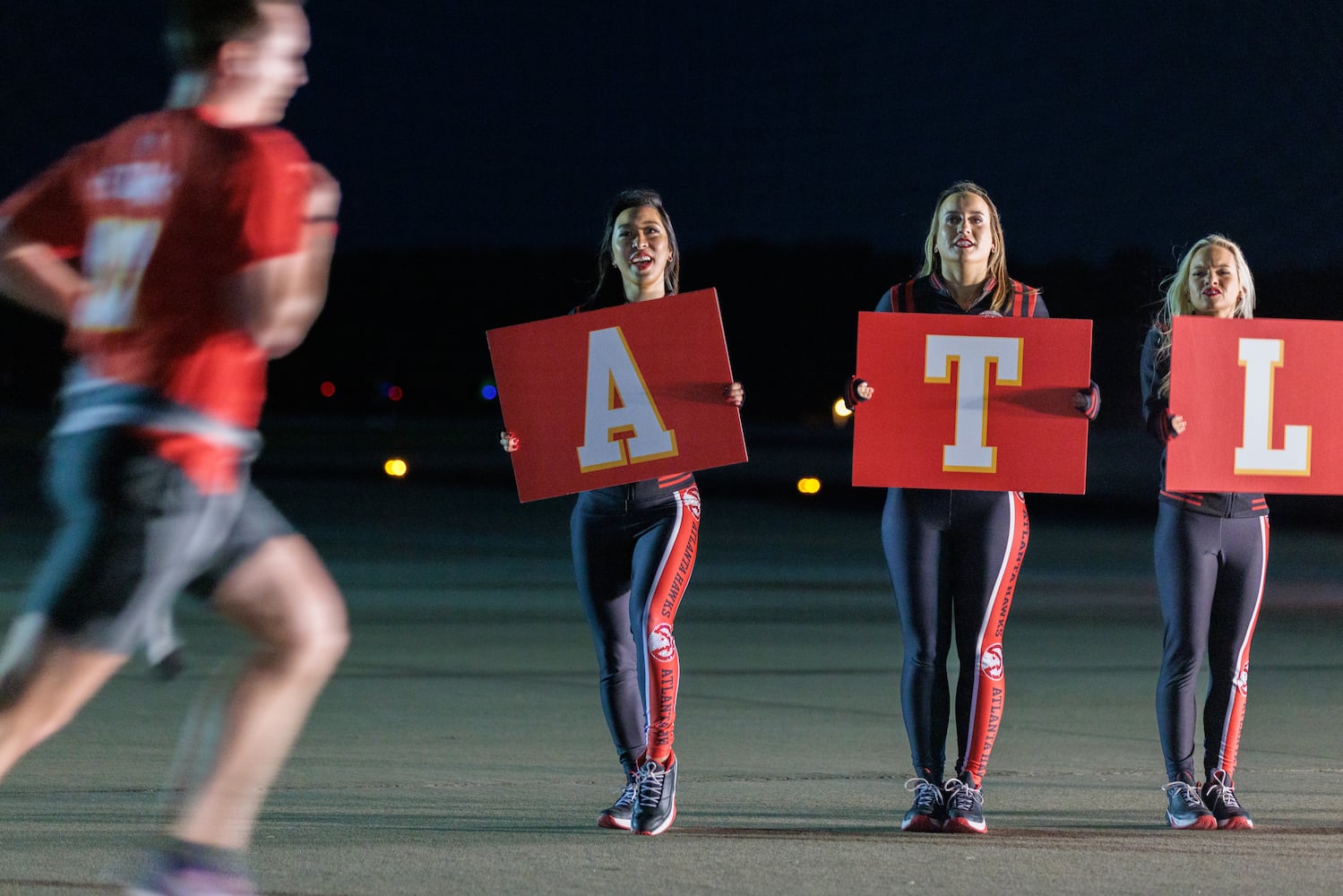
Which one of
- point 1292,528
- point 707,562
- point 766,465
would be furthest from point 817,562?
point 766,465

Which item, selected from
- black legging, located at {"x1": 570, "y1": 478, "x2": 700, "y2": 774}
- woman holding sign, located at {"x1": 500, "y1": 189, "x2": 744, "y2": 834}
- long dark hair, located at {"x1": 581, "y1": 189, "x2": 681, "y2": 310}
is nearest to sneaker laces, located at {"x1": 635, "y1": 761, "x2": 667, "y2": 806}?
woman holding sign, located at {"x1": 500, "y1": 189, "x2": 744, "y2": 834}

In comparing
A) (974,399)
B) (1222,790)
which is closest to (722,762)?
(974,399)

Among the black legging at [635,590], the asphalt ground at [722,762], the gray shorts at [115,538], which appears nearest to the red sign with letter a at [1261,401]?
the asphalt ground at [722,762]

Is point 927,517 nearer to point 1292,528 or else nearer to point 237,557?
point 237,557

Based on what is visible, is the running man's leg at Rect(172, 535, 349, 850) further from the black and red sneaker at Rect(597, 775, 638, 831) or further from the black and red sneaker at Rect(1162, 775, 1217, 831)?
the black and red sneaker at Rect(1162, 775, 1217, 831)

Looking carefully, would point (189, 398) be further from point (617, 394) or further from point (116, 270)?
point (617, 394)

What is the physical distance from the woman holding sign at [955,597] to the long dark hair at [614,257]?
3.41 ft

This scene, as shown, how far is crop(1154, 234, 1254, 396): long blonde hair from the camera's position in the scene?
21.7 feet

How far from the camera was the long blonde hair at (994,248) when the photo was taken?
6398 mm

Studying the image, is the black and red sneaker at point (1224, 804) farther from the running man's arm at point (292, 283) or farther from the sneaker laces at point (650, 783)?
the running man's arm at point (292, 283)

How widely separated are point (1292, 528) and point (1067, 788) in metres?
18.8

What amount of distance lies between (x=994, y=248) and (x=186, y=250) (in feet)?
12.4

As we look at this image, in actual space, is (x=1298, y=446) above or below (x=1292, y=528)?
above

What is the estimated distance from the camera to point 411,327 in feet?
442
